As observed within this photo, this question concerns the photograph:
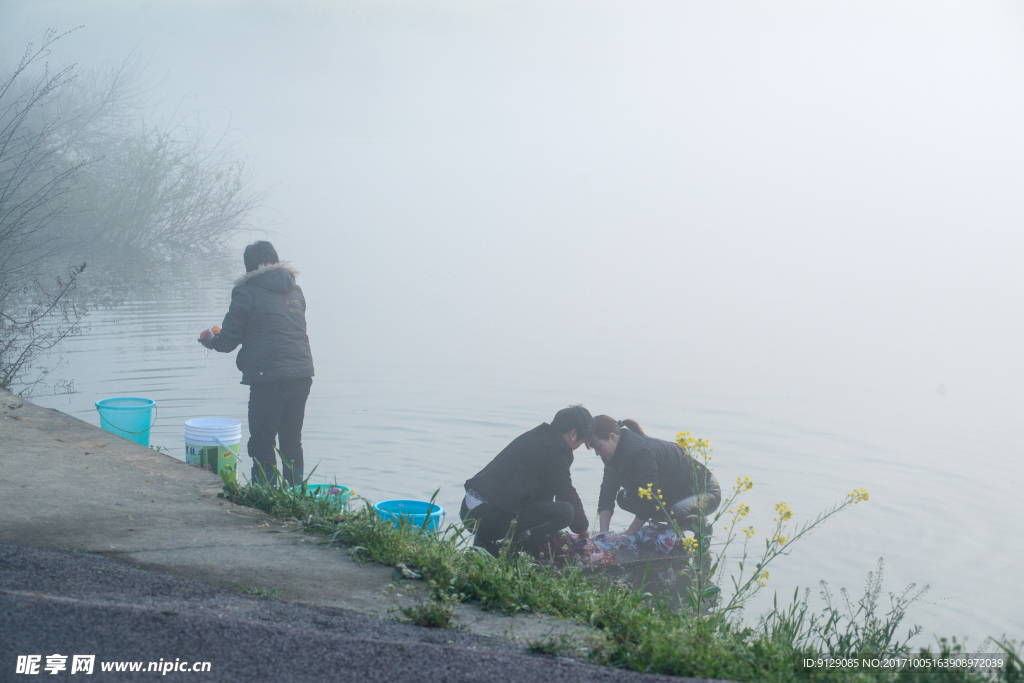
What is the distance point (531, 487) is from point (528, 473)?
0.11 meters

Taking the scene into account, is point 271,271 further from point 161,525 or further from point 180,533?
point 180,533

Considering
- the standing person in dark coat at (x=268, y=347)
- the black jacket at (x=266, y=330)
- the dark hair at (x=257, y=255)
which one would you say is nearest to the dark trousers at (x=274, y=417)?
the standing person in dark coat at (x=268, y=347)

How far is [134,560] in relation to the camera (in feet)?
12.0

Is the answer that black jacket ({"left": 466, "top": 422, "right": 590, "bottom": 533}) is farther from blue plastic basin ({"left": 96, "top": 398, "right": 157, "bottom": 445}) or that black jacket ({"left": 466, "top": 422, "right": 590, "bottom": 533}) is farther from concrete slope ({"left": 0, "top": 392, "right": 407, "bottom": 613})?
blue plastic basin ({"left": 96, "top": 398, "right": 157, "bottom": 445})

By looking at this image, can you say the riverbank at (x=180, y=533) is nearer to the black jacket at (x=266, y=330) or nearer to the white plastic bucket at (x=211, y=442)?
the white plastic bucket at (x=211, y=442)

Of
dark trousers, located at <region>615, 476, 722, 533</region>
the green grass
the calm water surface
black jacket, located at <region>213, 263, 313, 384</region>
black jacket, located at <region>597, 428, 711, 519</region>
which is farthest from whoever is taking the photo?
the calm water surface

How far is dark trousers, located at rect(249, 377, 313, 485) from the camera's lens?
6621 millimetres

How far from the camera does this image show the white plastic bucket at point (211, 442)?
20.2ft

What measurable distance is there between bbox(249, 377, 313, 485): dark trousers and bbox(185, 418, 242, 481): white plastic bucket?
0.56 feet

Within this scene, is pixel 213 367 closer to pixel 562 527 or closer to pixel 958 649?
pixel 562 527

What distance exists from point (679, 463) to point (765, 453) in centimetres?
465

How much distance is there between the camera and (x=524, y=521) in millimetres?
5996

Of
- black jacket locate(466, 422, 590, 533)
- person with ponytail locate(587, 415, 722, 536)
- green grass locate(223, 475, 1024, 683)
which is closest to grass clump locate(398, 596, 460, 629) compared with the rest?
green grass locate(223, 475, 1024, 683)

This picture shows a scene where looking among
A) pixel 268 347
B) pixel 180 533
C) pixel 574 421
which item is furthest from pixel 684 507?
pixel 180 533
